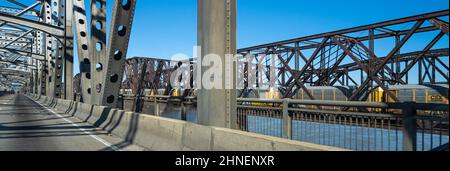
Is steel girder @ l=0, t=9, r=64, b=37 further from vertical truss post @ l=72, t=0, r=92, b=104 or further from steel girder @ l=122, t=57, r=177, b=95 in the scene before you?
steel girder @ l=122, t=57, r=177, b=95

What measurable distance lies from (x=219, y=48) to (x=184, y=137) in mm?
2067

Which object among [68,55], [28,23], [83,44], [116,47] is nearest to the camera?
[116,47]

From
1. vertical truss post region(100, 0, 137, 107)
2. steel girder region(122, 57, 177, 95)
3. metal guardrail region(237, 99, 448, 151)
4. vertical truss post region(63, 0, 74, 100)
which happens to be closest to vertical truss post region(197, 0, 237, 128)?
metal guardrail region(237, 99, 448, 151)

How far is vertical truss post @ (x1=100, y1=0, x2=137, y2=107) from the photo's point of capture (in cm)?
1434

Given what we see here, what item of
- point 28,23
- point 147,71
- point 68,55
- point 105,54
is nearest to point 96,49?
point 105,54

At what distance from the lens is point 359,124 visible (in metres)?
6.28

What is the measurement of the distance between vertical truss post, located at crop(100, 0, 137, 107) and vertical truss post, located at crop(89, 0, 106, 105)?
3.17 ft

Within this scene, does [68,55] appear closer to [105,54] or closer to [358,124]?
[105,54]
